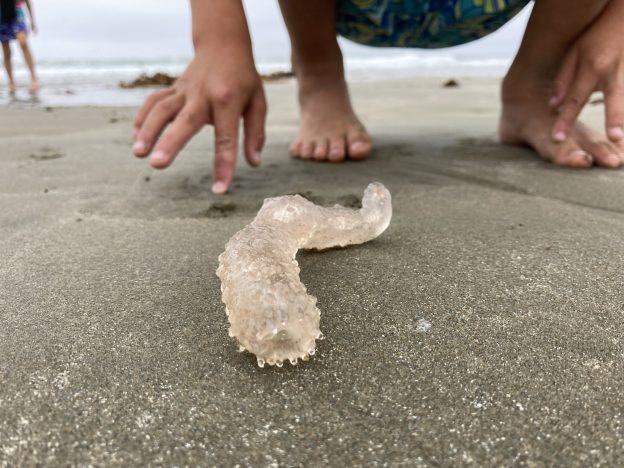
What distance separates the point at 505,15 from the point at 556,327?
5.76 ft

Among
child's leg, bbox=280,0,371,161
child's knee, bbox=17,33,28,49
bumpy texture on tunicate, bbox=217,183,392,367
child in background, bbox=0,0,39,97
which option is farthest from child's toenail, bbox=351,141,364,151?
child's knee, bbox=17,33,28,49

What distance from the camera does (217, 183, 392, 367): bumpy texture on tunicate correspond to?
2.28 ft

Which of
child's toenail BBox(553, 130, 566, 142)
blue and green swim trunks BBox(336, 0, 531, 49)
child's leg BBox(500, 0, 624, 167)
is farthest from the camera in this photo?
blue and green swim trunks BBox(336, 0, 531, 49)

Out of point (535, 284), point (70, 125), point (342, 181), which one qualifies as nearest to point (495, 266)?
point (535, 284)

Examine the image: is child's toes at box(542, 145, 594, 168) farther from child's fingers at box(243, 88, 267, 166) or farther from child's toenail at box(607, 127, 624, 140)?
child's fingers at box(243, 88, 267, 166)

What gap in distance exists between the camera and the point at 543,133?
2.08m

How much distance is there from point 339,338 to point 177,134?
3.10ft

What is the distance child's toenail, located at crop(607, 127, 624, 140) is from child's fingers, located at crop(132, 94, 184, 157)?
1377mm

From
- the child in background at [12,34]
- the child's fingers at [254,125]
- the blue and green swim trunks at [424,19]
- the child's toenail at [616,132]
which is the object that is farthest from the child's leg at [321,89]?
the child in background at [12,34]

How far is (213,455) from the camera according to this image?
0.59 meters

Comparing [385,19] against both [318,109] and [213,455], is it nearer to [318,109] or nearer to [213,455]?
[318,109]

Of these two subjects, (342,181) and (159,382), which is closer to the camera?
(159,382)

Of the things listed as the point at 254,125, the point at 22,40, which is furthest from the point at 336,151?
the point at 22,40

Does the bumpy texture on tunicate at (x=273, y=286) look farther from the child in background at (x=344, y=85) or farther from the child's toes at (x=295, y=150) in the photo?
the child's toes at (x=295, y=150)
